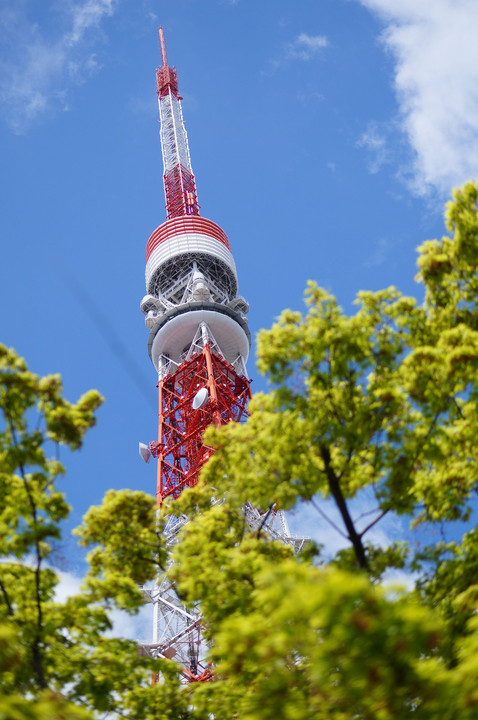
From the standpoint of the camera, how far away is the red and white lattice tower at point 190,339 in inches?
1328

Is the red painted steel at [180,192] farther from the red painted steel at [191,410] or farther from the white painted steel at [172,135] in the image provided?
the red painted steel at [191,410]

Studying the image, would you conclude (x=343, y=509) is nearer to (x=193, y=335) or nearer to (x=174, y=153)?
(x=193, y=335)

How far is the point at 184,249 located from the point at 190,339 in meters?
5.51

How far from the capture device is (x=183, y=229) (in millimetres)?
40969

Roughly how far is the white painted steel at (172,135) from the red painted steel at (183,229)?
6745 mm

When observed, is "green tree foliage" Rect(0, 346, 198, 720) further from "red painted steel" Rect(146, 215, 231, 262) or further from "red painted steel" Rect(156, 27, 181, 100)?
"red painted steel" Rect(156, 27, 181, 100)

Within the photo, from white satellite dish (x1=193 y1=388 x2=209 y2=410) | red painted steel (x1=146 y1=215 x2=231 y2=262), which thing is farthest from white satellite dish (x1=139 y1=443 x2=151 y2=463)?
red painted steel (x1=146 y1=215 x2=231 y2=262)

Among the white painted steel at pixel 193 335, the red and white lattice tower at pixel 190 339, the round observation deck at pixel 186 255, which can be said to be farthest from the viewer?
the round observation deck at pixel 186 255

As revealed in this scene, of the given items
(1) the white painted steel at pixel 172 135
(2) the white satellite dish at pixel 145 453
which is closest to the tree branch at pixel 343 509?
(2) the white satellite dish at pixel 145 453

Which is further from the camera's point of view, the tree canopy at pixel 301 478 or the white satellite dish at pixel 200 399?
the white satellite dish at pixel 200 399

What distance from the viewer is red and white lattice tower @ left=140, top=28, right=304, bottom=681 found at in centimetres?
3374

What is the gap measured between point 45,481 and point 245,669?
3468 millimetres

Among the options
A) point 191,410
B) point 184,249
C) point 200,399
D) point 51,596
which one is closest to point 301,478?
point 51,596

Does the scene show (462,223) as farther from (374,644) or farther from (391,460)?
(374,644)
